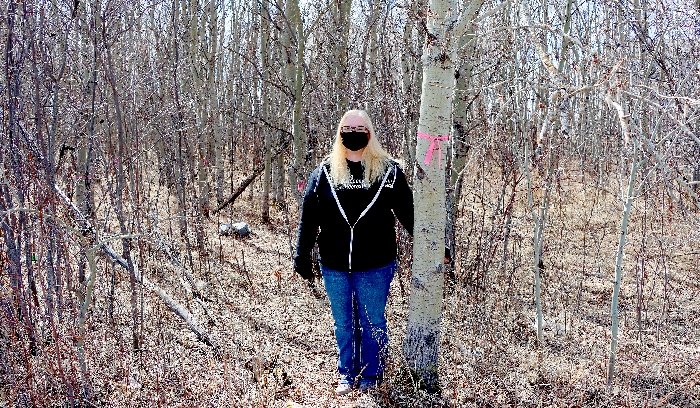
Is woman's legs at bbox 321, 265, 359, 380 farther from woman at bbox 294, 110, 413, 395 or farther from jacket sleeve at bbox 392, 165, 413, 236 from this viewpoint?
jacket sleeve at bbox 392, 165, 413, 236

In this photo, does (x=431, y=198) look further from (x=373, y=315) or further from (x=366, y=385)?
(x=366, y=385)

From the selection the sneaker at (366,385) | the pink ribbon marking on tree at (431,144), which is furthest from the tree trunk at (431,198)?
the sneaker at (366,385)

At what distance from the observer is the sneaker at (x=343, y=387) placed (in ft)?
10.2

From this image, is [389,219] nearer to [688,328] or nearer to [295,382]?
[295,382]

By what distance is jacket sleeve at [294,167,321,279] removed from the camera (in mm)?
3102

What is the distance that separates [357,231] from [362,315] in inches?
19.8

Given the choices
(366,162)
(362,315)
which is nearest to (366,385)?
(362,315)

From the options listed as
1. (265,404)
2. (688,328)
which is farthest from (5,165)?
(688,328)

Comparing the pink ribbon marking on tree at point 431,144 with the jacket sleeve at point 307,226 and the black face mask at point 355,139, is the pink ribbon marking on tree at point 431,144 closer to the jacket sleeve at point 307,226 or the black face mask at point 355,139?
the black face mask at point 355,139

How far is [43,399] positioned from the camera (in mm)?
2809

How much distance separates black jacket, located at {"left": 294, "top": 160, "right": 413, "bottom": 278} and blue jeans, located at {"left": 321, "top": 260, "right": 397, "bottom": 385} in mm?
73

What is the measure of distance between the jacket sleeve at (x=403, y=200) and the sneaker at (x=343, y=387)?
0.96 m

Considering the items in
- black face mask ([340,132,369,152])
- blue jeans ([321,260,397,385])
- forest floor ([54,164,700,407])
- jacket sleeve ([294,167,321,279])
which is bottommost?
forest floor ([54,164,700,407])

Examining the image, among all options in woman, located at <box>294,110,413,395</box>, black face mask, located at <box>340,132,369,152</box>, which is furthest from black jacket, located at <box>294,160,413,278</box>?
black face mask, located at <box>340,132,369,152</box>
